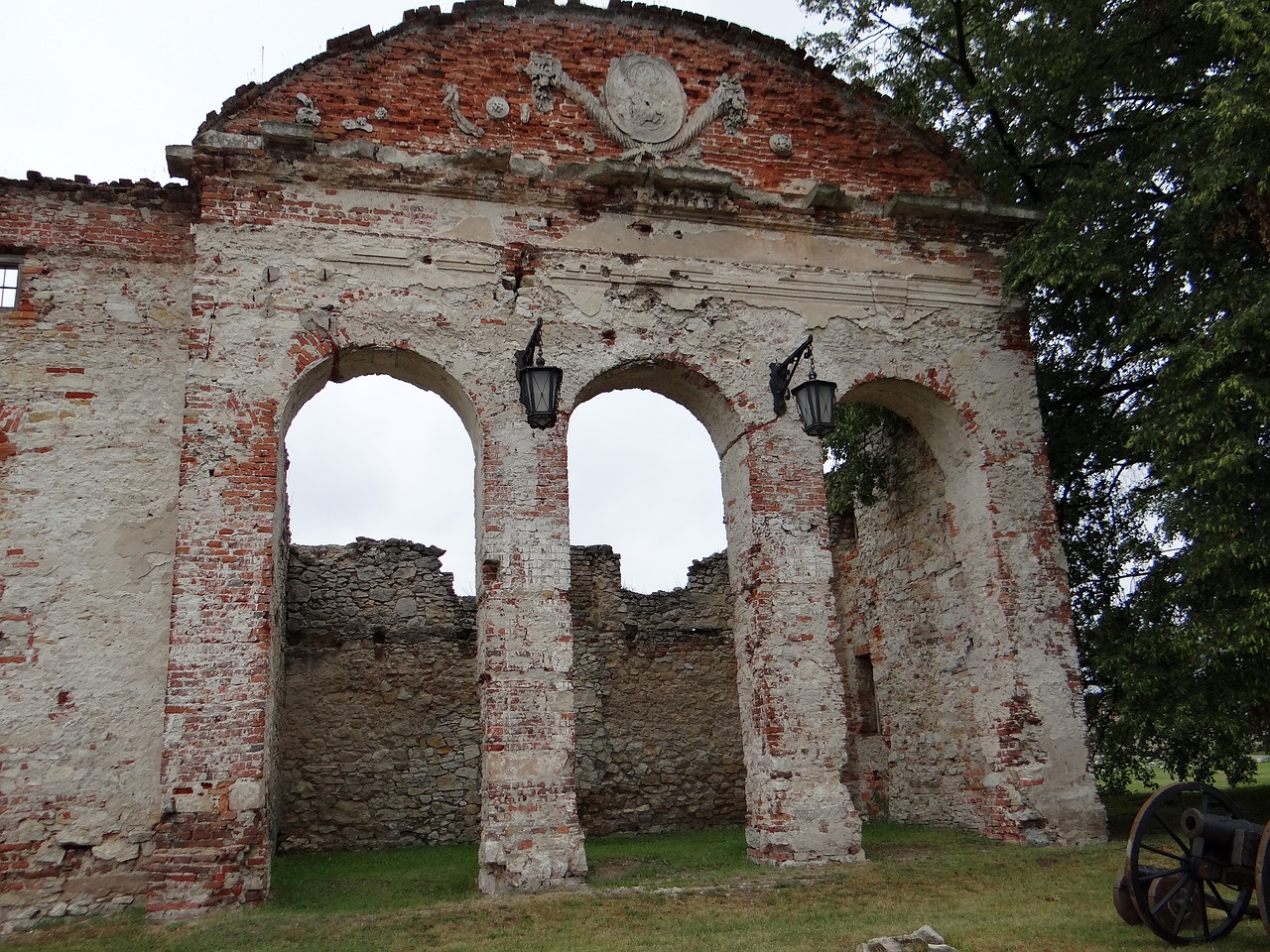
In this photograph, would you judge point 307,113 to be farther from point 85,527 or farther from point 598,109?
point 85,527

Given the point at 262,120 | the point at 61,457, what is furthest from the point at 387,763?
the point at 262,120

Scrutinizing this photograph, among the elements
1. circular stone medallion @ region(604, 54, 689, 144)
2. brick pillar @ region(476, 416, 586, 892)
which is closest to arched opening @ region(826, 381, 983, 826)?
circular stone medallion @ region(604, 54, 689, 144)

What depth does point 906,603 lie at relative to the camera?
11.8 meters

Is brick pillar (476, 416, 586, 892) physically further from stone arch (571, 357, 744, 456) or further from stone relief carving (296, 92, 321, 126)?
stone relief carving (296, 92, 321, 126)

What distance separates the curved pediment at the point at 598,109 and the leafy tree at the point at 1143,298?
1.06m

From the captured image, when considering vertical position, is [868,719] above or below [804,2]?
below

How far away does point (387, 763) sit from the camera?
12.5 meters

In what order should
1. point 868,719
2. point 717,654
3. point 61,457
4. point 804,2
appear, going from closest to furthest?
point 61,457 → point 804,2 → point 868,719 → point 717,654

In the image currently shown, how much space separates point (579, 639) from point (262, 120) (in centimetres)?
737

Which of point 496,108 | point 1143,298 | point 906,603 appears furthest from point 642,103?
point 906,603

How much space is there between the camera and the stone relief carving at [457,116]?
10148mm

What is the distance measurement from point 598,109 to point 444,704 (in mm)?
7288

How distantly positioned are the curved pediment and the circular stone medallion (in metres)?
0.01

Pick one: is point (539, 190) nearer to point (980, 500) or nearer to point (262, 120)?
point (262, 120)
